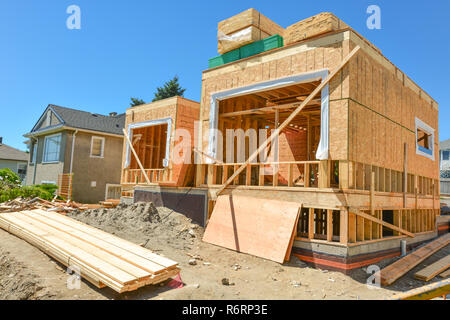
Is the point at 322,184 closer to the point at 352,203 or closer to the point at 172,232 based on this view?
the point at 352,203

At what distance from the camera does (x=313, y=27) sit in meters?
9.28

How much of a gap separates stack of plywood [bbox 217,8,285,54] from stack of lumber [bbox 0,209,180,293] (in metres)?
7.94


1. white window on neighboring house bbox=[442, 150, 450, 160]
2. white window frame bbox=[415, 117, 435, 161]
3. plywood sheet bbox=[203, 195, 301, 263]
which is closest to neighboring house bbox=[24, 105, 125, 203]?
plywood sheet bbox=[203, 195, 301, 263]

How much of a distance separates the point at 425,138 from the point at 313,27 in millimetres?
9587

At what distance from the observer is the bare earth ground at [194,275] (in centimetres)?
599

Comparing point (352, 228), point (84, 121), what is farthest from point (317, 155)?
point (84, 121)

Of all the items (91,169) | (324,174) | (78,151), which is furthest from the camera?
(91,169)

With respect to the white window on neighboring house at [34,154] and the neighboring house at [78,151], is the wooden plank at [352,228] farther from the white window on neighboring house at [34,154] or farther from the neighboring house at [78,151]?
the white window on neighboring house at [34,154]

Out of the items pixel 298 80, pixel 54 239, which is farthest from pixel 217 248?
pixel 298 80

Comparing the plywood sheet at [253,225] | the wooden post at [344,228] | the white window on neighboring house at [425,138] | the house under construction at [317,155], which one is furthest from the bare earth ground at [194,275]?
the white window on neighboring house at [425,138]

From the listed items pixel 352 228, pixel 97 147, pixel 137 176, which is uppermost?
pixel 97 147

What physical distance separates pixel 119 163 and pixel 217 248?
17203 mm

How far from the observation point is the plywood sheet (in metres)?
8.50

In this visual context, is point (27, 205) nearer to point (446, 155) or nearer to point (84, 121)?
point (84, 121)
